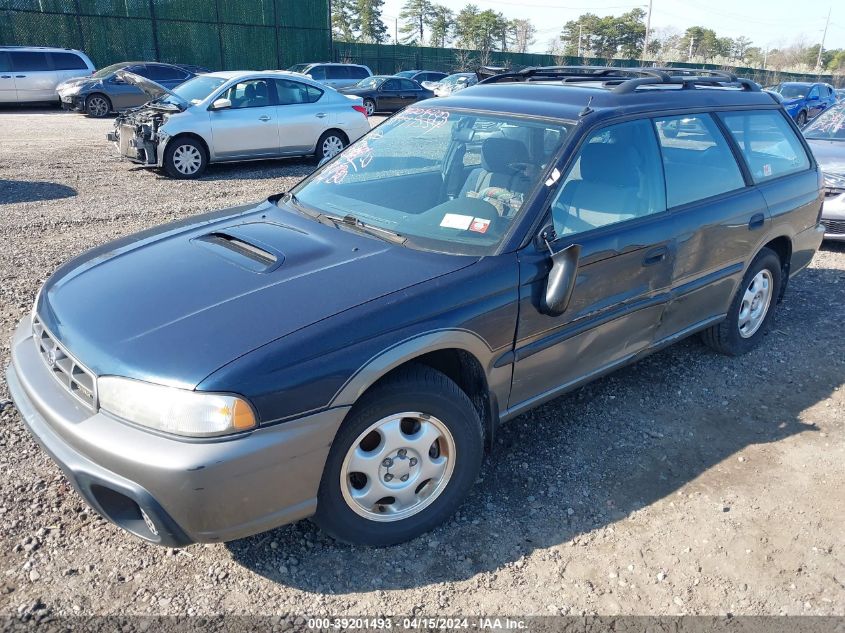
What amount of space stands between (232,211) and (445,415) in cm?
191

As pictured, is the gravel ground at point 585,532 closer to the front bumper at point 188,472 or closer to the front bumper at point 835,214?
the front bumper at point 188,472

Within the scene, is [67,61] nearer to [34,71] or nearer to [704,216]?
[34,71]

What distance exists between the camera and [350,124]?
11992 mm

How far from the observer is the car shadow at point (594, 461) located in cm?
276

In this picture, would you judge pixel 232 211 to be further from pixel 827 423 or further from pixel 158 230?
pixel 827 423

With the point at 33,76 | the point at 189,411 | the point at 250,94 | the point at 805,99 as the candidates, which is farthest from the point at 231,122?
the point at 805,99

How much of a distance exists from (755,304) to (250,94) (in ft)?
28.6

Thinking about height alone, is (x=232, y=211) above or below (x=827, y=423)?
above

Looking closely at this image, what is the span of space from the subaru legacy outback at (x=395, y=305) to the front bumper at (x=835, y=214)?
10.5ft

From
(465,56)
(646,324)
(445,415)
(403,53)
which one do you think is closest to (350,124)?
(646,324)

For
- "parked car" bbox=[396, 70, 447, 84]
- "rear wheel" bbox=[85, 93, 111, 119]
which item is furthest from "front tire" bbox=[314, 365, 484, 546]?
"parked car" bbox=[396, 70, 447, 84]

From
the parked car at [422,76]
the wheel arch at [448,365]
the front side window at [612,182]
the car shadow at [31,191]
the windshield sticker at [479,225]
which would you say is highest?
the front side window at [612,182]

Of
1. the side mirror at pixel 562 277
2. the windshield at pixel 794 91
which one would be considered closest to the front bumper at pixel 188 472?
the side mirror at pixel 562 277

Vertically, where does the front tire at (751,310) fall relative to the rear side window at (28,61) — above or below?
below
